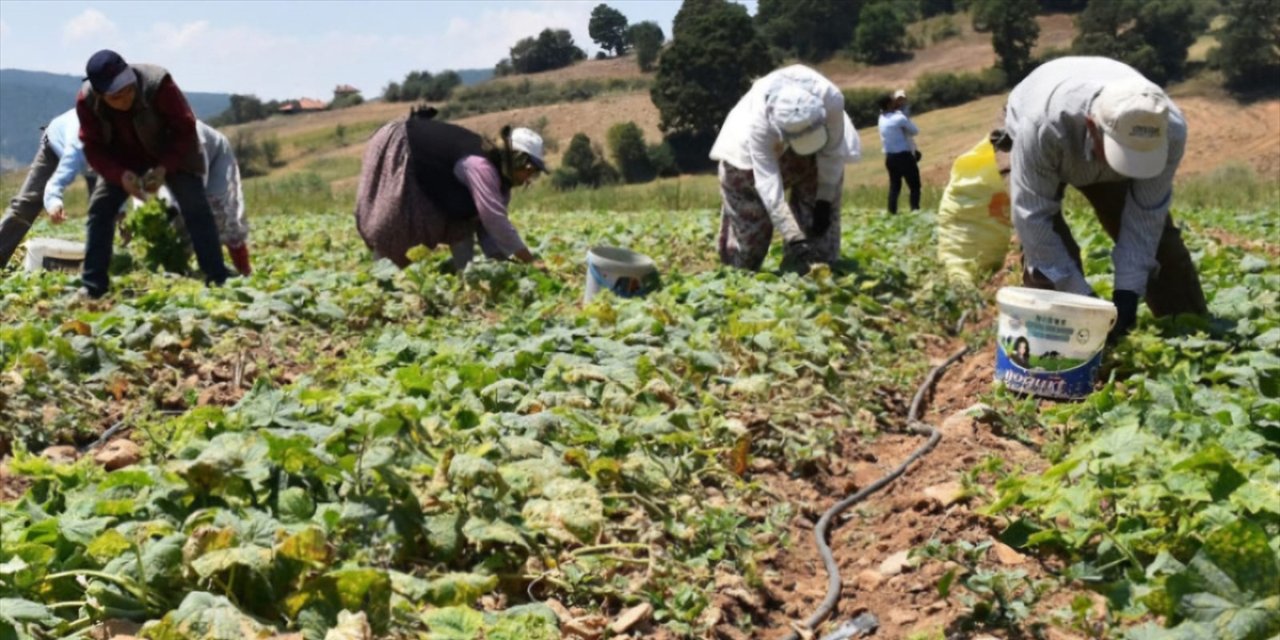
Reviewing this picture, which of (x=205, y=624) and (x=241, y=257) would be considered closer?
(x=205, y=624)

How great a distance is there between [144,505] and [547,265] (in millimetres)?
5636

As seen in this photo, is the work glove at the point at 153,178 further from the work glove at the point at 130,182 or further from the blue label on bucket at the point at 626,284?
the blue label on bucket at the point at 626,284

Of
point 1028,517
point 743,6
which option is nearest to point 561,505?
point 1028,517

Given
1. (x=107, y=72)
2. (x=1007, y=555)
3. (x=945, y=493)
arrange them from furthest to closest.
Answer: (x=107, y=72)
(x=945, y=493)
(x=1007, y=555)

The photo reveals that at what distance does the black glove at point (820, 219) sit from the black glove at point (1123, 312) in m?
2.12

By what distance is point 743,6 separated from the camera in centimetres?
4675

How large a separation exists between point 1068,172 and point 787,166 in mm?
2069

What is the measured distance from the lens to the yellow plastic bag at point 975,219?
7.29m

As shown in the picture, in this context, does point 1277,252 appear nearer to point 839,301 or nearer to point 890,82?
point 839,301

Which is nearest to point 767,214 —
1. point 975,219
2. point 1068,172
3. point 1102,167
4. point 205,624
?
point 975,219

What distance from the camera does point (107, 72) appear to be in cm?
591

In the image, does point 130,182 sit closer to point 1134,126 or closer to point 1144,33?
point 1134,126

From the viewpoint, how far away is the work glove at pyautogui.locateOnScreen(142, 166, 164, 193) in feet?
21.0

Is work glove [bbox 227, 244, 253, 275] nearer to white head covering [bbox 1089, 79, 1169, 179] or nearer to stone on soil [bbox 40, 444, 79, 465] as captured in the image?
stone on soil [bbox 40, 444, 79, 465]
